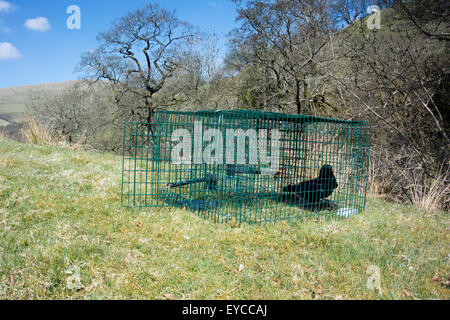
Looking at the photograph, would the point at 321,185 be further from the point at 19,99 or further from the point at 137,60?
the point at 19,99

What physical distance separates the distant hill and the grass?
8.63 metres

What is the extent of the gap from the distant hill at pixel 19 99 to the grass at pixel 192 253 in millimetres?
8635

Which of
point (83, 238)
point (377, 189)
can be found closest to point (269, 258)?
point (83, 238)

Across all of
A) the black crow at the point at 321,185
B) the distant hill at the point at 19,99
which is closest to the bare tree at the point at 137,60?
the distant hill at the point at 19,99

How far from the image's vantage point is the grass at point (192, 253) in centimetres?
224

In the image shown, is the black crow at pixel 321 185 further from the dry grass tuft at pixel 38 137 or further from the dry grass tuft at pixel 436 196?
the dry grass tuft at pixel 38 137

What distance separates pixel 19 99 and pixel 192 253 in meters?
27.0

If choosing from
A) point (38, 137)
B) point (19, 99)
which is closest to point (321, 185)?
point (38, 137)

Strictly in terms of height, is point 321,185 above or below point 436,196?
above

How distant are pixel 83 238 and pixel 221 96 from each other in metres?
12.9

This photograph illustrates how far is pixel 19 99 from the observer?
2355 centimetres

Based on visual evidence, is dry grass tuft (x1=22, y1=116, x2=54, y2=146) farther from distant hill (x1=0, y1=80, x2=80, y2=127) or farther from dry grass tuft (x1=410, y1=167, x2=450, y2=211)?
dry grass tuft (x1=410, y1=167, x2=450, y2=211)

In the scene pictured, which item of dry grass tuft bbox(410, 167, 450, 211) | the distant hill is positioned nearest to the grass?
dry grass tuft bbox(410, 167, 450, 211)

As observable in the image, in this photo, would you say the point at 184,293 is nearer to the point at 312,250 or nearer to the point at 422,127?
the point at 312,250
